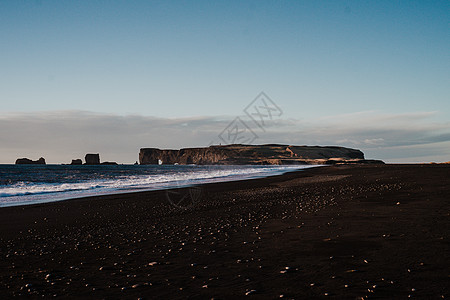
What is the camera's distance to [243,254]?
702cm

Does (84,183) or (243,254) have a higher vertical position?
(84,183)

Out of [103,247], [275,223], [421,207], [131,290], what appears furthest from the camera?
[421,207]

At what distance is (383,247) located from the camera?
6.81m

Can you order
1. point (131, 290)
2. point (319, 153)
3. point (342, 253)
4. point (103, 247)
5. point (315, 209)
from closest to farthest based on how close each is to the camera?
point (131, 290) < point (342, 253) < point (103, 247) < point (315, 209) < point (319, 153)

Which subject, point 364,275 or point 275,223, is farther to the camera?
point 275,223

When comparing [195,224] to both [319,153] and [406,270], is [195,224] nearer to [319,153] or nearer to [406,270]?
[406,270]

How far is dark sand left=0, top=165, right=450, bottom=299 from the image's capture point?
16.8 feet

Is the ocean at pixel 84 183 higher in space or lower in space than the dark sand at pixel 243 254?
higher

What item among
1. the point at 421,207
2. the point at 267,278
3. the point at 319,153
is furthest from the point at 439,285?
the point at 319,153

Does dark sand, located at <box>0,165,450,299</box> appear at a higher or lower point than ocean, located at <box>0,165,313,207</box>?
lower

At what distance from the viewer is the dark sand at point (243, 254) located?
513cm

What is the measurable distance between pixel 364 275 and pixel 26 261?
6989 millimetres

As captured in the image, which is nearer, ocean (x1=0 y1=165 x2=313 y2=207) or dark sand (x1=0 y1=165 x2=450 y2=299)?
dark sand (x1=0 y1=165 x2=450 y2=299)

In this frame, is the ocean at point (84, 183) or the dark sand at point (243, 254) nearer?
the dark sand at point (243, 254)
